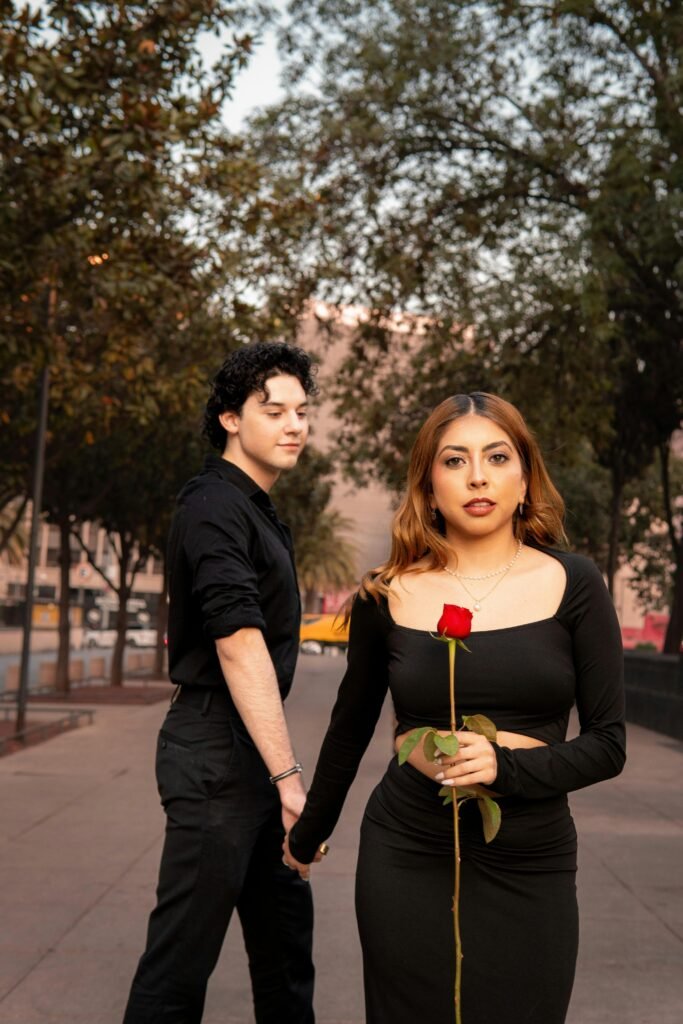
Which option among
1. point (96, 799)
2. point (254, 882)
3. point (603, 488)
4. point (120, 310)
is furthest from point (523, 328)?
point (603, 488)

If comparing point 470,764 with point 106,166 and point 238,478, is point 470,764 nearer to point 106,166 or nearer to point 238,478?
point 238,478

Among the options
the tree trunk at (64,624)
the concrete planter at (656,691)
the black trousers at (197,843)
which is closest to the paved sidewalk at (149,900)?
the black trousers at (197,843)

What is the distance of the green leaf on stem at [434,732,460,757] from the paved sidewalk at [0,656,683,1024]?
2934 mm

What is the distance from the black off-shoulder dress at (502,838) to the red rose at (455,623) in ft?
0.57

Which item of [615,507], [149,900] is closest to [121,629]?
[615,507]

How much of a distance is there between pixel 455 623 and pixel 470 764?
0.24 meters

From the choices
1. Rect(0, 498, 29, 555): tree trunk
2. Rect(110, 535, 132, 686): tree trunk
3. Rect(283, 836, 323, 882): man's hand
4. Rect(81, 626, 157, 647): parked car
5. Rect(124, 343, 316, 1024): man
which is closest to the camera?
Rect(283, 836, 323, 882): man's hand

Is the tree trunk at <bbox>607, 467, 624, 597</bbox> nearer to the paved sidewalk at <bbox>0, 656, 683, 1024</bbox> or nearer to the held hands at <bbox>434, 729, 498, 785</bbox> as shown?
the paved sidewalk at <bbox>0, 656, 683, 1024</bbox>

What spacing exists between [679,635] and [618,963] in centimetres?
1742

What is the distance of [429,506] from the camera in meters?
2.90

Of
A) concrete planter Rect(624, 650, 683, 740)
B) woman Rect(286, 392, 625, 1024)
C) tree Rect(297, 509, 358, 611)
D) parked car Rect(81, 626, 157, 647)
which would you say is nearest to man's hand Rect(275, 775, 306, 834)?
woman Rect(286, 392, 625, 1024)

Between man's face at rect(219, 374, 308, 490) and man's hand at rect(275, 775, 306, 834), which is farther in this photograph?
man's face at rect(219, 374, 308, 490)

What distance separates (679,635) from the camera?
22.8 metres

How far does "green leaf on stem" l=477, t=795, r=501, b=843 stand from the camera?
2467mm
